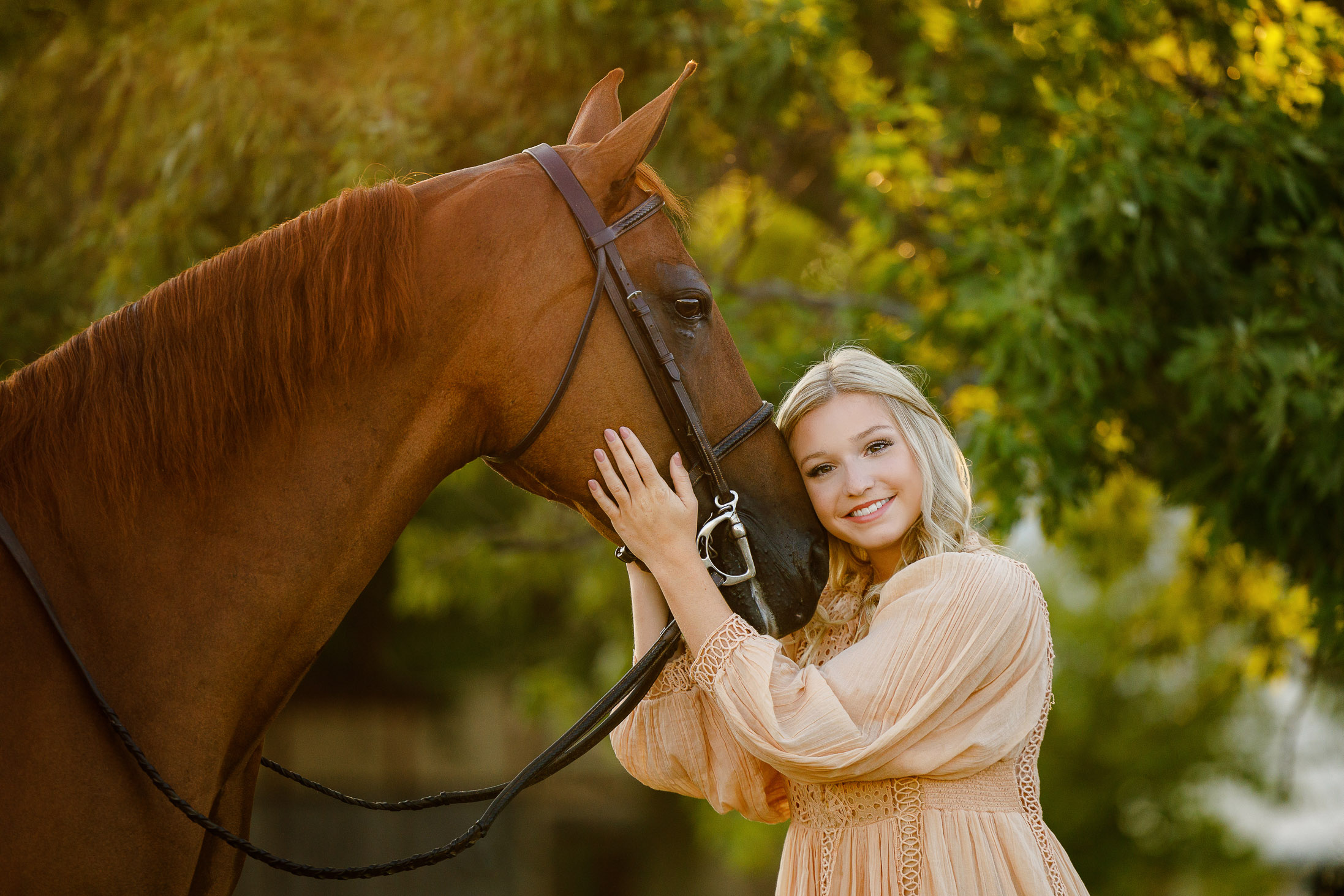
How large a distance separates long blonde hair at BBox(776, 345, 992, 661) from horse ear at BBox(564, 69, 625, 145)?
71 cm

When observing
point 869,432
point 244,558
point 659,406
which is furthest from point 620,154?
point 244,558

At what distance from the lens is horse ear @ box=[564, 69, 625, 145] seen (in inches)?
84.0

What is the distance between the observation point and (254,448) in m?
1.69

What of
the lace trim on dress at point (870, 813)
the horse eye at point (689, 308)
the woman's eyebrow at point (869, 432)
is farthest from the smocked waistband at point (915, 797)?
the horse eye at point (689, 308)

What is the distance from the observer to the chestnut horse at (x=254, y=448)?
1550 mm

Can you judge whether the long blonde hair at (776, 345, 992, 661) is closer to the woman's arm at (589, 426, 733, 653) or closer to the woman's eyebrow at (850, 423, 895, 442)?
the woman's eyebrow at (850, 423, 895, 442)

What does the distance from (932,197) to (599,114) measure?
2433mm

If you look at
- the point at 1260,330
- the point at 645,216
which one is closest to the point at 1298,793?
the point at 1260,330

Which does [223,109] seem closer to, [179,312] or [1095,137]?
[179,312]

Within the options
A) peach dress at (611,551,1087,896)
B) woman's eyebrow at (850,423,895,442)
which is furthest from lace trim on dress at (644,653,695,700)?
woman's eyebrow at (850,423,895,442)

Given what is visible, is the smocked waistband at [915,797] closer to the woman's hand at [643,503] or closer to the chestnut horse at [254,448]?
the chestnut horse at [254,448]

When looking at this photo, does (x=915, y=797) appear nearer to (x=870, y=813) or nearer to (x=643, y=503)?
(x=870, y=813)

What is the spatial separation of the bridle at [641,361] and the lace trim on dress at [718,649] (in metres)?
0.10

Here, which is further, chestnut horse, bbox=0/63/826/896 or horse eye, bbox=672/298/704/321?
horse eye, bbox=672/298/704/321
